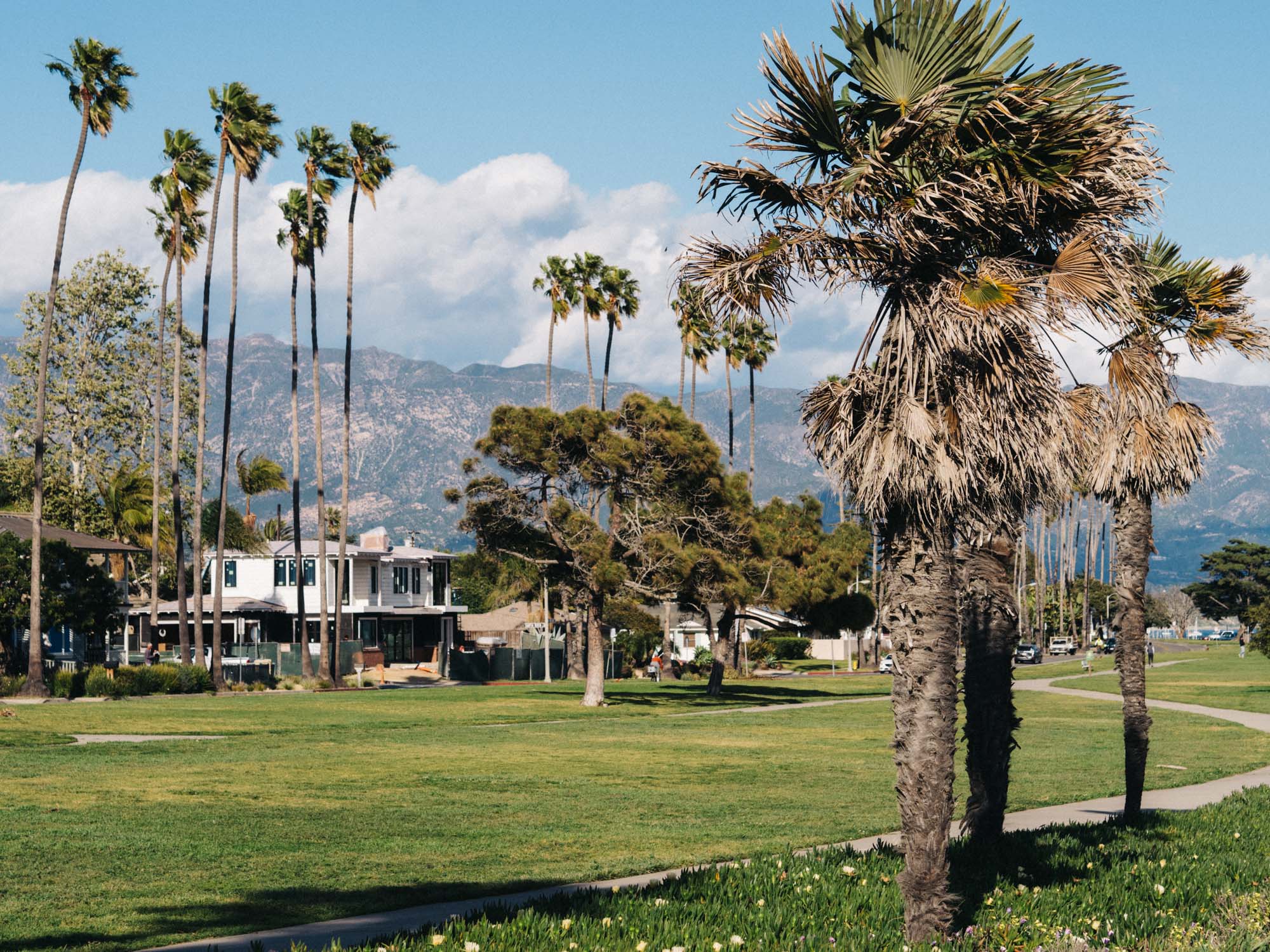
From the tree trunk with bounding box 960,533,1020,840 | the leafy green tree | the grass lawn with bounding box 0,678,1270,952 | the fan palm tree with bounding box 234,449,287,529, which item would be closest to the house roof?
the grass lawn with bounding box 0,678,1270,952

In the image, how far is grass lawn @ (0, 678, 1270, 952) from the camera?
474 inches

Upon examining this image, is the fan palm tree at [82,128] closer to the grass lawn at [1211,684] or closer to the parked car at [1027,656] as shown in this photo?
the grass lawn at [1211,684]

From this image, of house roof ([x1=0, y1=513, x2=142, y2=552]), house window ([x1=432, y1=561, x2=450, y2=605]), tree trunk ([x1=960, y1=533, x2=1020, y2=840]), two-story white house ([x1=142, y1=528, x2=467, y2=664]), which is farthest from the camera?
house window ([x1=432, y1=561, x2=450, y2=605])

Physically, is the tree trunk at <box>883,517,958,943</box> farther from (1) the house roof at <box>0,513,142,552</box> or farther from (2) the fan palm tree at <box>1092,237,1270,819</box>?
(1) the house roof at <box>0,513,142,552</box>

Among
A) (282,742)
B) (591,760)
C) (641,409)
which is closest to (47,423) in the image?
(641,409)

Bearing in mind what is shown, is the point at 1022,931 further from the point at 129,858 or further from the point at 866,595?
the point at 866,595

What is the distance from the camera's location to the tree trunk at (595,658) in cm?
4600

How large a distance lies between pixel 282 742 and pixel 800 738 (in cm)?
1222

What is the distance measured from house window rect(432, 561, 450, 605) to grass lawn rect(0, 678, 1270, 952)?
3722 cm

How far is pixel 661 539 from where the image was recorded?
45.1 metres

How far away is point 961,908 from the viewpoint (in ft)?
35.8

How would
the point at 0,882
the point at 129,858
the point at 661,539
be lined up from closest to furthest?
1. the point at 0,882
2. the point at 129,858
3. the point at 661,539

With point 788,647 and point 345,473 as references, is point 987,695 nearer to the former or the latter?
point 345,473

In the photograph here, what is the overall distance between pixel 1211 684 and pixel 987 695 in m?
58.0
